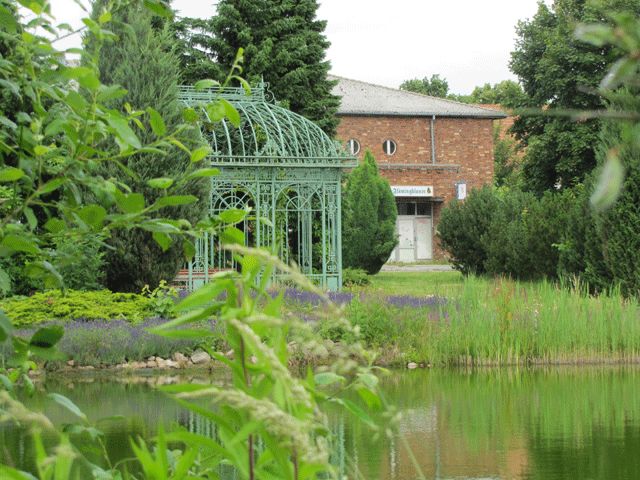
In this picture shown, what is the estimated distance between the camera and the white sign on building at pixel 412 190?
3400 cm

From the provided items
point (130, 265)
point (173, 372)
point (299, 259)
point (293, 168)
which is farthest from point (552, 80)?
point (173, 372)

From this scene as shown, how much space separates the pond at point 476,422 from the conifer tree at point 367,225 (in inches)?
492

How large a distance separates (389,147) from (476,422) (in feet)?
93.3

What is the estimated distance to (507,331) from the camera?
10.5 meters

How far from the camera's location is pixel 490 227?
71.2 feet

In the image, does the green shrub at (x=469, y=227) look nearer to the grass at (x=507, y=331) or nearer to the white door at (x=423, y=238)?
the white door at (x=423, y=238)

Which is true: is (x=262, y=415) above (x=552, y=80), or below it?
below

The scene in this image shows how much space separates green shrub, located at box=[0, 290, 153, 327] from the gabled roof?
898 inches

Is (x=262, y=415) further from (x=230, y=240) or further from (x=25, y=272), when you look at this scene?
(x=25, y=272)

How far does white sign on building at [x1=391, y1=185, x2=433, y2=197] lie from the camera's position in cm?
3400

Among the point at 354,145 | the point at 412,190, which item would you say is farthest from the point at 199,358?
the point at 354,145

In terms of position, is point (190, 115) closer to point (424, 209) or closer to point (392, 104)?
point (424, 209)

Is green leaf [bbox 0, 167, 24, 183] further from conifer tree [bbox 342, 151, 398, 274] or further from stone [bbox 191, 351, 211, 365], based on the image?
conifer tree [bbox 342, 151, 398, 274]

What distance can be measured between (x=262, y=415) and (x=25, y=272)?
1.22 metres
